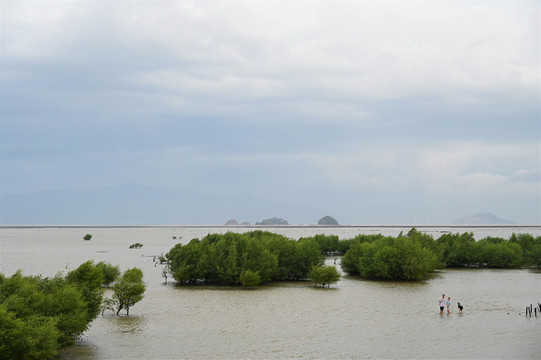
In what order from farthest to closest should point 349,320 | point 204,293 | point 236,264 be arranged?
1. point 236,264
2. point 204,293
3. point 349,320

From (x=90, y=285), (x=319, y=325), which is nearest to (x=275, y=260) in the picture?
(x=319, y=325)

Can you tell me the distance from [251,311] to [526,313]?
2912 cm

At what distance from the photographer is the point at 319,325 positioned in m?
46.7

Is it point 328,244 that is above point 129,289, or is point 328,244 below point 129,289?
above

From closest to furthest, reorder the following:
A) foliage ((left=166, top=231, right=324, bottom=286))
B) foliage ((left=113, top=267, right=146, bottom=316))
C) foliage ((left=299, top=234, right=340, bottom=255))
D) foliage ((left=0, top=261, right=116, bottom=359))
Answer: foliage ((left=0, top=261, right=116, bottom=359)), foliage ((left=113, top=267, right=146, bottom=316)), foliage ((left=166, top=231, right=324, bottom=286)), foliage ((left=299, top=234, right=340, bottom=255))

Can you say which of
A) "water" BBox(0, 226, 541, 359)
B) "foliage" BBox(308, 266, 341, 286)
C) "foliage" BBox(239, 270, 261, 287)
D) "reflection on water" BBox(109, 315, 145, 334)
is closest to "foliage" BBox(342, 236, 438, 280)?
"water" BBox(0, 226, 541, 359)

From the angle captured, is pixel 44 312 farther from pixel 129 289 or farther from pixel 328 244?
pixel 328 244

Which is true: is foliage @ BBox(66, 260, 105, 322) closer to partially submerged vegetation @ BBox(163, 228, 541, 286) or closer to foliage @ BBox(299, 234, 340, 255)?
partially submerged vegetation @ BBox(163, 228, 541, 286)

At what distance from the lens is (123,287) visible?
51625 mm

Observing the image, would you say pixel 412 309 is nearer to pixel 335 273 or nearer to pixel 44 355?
pixel 335 273

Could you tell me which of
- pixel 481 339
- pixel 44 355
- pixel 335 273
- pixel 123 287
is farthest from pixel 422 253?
pixel 44 355

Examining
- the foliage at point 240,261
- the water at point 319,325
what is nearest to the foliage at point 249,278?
the foliage at point 240,261

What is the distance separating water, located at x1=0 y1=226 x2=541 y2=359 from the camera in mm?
37219

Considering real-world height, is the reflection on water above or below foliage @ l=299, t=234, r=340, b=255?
below
